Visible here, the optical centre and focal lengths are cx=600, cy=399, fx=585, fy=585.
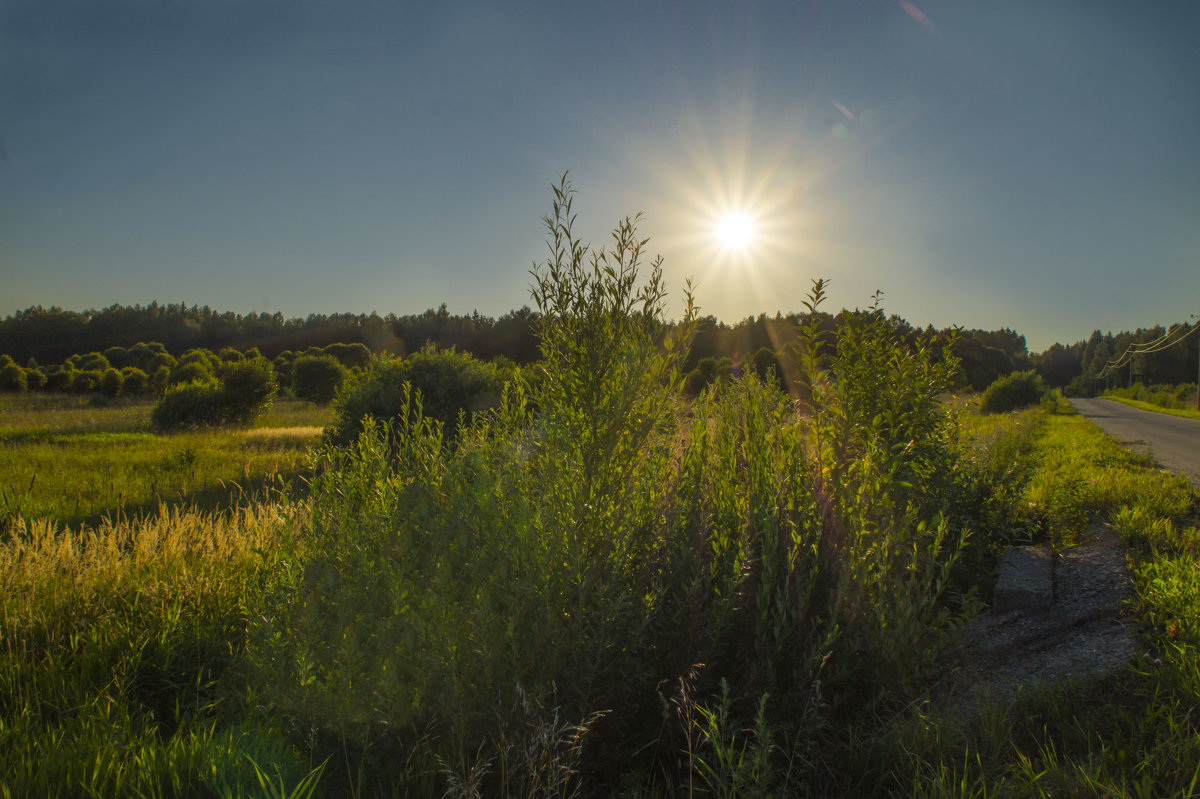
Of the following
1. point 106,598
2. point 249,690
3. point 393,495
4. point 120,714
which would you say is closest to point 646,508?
point 393,495

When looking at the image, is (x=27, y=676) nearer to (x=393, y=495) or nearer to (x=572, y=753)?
(x=393, y=495)

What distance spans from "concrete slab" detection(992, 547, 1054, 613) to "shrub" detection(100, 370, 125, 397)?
54.3 meters

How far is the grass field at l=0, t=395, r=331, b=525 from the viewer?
9047 mm

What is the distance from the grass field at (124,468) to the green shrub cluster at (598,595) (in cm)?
262

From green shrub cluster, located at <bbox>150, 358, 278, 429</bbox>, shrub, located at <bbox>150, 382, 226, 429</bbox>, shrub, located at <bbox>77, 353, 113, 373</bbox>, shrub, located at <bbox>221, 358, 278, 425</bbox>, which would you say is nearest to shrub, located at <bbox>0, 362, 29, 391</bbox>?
shrub, located at <bbox>77, 353, 113, 373</bbox>

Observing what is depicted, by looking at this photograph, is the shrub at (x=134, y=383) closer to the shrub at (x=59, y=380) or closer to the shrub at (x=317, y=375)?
the shrub at (x=59, y=380)

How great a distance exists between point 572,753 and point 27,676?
320 cm

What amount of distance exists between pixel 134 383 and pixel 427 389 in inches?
1683

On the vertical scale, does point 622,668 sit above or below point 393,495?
below

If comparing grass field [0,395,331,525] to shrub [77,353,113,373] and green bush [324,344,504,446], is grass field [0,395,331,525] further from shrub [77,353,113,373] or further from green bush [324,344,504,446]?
shrub [77,353,113,373]

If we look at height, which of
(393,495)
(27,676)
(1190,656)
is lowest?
(27,676)

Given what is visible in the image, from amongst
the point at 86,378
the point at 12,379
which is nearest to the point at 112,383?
the point at 86,378

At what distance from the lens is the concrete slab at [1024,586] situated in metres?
3.79

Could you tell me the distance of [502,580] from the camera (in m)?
2.76
